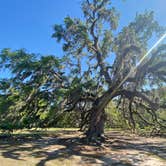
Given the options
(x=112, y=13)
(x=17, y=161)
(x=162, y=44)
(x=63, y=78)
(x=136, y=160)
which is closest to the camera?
(x=17, y=161)

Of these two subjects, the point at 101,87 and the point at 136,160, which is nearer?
the point at 136,160

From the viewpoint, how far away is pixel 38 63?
621 inches

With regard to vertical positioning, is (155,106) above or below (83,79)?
below

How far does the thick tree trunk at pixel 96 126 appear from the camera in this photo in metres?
16.9

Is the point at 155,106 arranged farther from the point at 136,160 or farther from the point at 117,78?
the point at 136,160

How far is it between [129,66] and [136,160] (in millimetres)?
6473

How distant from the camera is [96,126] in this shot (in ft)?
58.3

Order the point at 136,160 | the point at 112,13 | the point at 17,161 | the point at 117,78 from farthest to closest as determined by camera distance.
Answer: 1. the point at 112,13
2. the point at 117,78
3. the point at 136,160
4. the point at 17,161

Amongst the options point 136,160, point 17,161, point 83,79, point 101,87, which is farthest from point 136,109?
point 17,161

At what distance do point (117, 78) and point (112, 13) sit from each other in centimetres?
501

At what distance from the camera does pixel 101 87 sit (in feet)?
60.4

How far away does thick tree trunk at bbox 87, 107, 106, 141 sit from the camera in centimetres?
1688

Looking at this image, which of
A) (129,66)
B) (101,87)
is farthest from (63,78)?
(129,66)

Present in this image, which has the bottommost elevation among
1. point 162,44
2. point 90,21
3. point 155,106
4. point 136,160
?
point 136,160
